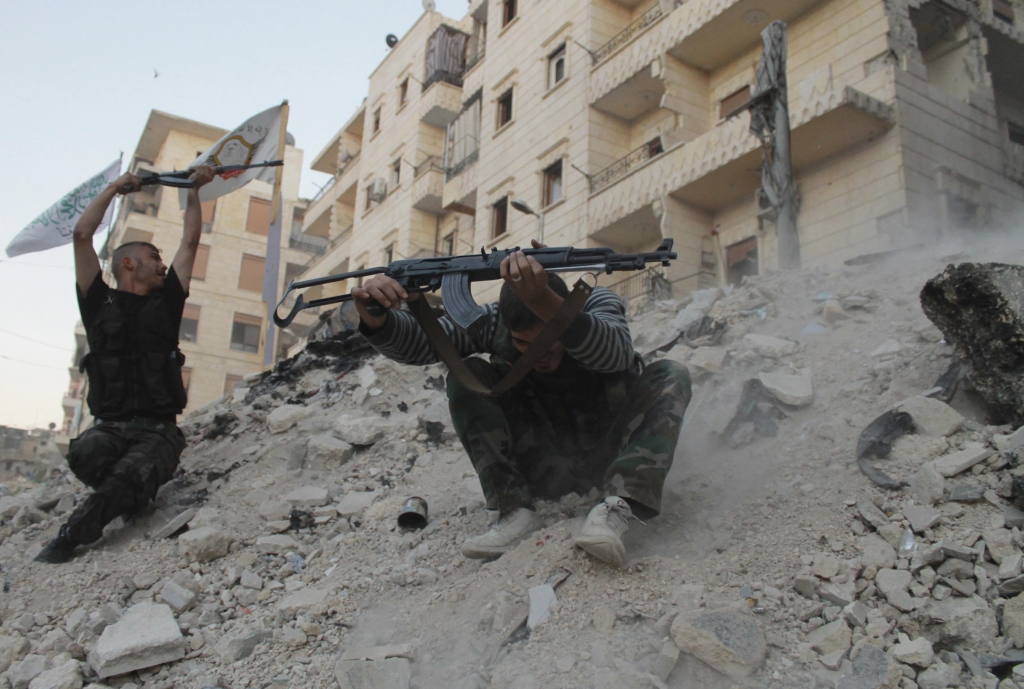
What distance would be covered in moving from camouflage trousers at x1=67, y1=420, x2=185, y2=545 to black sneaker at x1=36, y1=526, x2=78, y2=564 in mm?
33

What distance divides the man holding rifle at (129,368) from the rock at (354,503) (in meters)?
0.97

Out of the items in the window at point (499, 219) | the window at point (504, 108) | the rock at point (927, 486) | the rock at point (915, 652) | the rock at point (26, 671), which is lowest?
the rock at point (26, 671)

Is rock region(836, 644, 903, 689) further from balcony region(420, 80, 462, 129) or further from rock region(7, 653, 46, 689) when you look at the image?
balcony region(420, 80, 462, 129)

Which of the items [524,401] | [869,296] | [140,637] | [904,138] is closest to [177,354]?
[140,637]

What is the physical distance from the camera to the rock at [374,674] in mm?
2297

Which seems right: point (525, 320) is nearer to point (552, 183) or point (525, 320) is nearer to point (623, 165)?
point (623, 165)

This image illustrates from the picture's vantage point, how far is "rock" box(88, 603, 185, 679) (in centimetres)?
260

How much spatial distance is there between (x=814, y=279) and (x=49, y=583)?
6116mm

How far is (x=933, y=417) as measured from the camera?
3037mm

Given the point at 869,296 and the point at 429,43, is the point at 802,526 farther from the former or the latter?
the point at 429,43

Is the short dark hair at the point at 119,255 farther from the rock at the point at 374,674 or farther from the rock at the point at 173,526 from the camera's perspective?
the rock at the point at 374,674

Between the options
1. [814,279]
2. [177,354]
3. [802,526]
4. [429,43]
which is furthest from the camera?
[429,43]

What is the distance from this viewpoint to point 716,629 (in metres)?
2.15

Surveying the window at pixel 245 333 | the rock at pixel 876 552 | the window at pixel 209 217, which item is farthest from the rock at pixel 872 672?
the window at pixel 209 217
